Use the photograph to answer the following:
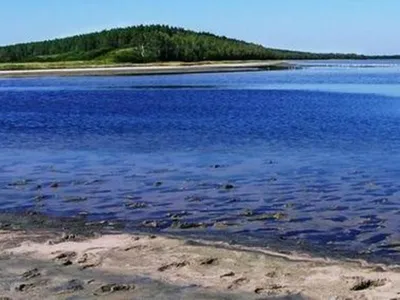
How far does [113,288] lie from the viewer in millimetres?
9945

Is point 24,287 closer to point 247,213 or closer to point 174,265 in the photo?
point 174,265

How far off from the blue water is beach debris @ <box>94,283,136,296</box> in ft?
14.8

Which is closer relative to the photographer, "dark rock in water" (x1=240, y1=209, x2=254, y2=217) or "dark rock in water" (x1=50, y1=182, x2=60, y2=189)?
"dark rock in water" (x1=240, y1=209, x2=254, y2=217)

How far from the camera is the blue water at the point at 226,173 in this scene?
51.2 ft

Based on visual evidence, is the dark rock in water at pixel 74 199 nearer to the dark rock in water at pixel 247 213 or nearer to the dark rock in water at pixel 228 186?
the dark rock in water at pixel 228 186

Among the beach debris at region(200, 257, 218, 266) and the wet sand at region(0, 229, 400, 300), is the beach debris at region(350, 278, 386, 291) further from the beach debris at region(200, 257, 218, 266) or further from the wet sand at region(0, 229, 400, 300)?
the beach debris at region(200, 257, 218, 266)

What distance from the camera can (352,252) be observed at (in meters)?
12.7

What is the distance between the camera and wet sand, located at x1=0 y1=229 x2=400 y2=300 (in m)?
9.63

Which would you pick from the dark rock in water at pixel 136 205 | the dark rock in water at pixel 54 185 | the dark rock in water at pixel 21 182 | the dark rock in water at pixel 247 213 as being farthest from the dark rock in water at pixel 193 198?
the dark rock in water at pixel 21 182

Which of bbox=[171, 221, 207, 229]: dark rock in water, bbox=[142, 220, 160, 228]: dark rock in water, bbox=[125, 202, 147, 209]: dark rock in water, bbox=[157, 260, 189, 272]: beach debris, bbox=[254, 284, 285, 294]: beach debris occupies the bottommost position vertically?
bbox=[125, 202, 147, 209]: dark rock in water

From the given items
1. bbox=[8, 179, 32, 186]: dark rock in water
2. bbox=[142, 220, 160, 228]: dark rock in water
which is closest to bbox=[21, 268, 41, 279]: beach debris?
bbox=[142, 220, 160, 228]: dark rock in water

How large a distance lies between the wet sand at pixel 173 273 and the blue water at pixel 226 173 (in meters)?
2.18

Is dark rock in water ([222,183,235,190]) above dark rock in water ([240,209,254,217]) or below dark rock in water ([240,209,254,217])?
below

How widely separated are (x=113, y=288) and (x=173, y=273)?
1.11m
